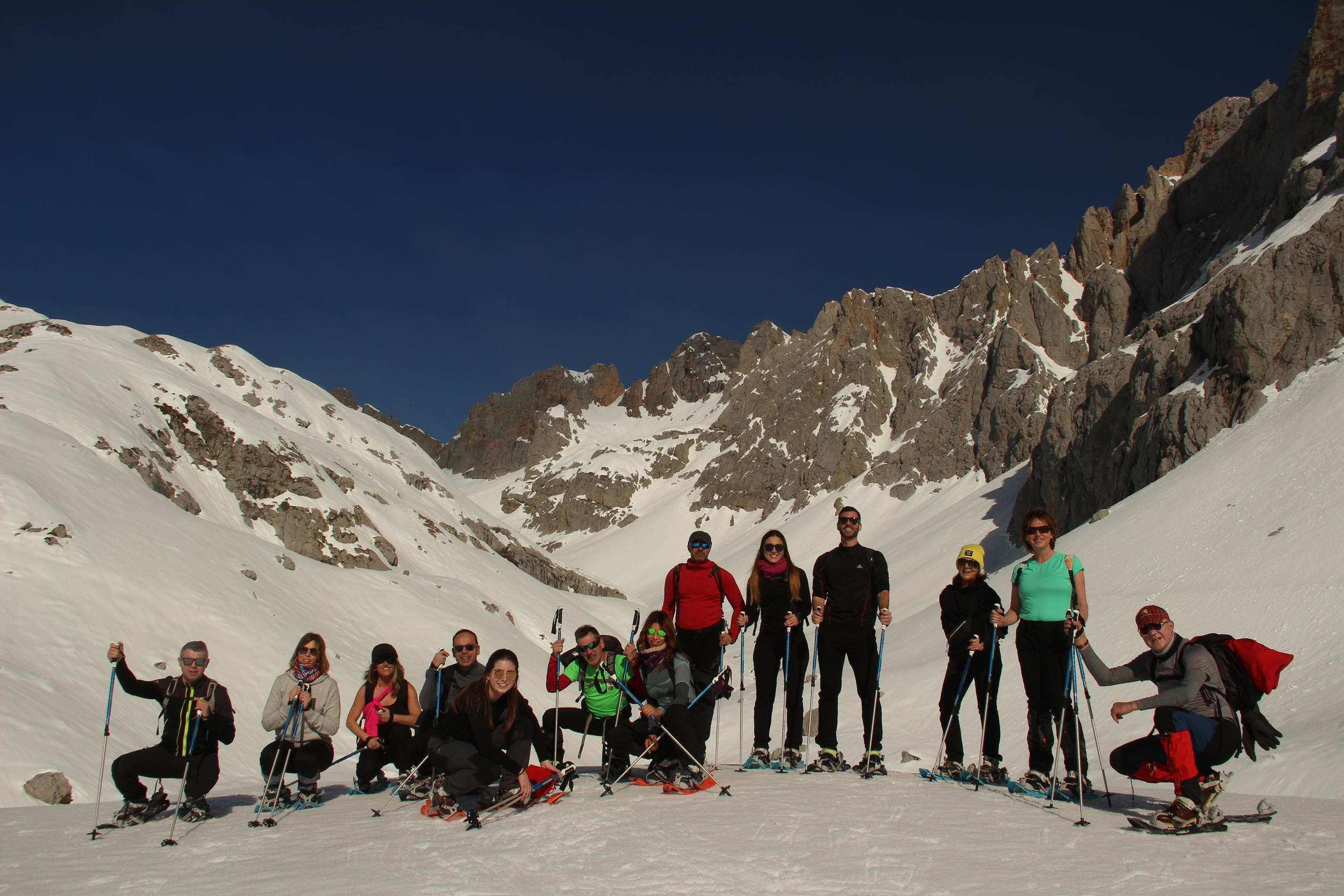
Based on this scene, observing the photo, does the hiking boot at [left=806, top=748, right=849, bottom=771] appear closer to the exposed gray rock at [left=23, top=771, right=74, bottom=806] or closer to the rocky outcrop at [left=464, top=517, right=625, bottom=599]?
the exposed gray rock at [left=23, top=771, right=74, bottom=806]

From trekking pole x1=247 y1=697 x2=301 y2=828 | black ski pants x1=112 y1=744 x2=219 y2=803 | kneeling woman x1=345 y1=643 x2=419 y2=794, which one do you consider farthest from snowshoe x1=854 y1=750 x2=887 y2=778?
black ski pants x1=112 y1=744 x2=219 y2=803

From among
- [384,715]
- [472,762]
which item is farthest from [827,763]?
[384,715]

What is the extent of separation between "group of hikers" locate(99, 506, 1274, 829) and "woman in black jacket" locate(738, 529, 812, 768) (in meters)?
0.02

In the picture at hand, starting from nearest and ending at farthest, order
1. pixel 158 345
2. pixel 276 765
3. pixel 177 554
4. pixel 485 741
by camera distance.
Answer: pixel 485 741 < pixel 276 765 < pixel 177 554 < pixel 158 345

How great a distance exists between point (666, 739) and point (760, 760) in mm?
1686

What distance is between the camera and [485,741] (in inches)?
293

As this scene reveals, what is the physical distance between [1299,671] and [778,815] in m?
12.7

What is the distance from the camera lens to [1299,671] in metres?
13.9

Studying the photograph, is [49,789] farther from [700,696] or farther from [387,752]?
[700,696]

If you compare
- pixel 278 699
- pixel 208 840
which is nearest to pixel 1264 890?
pixel 208 840

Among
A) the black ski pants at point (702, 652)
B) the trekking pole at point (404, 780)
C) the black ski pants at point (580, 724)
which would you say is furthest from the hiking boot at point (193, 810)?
the black ski pants at point (702, 652)

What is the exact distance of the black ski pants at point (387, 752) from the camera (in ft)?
30.5

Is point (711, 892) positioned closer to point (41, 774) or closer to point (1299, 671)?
point (41, 774)

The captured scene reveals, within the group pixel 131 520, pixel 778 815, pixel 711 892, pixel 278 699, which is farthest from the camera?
pixel 131 520
